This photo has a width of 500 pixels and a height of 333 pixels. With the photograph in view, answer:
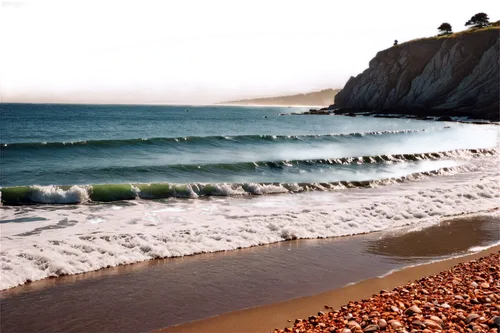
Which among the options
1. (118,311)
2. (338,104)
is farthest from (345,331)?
(338,104)

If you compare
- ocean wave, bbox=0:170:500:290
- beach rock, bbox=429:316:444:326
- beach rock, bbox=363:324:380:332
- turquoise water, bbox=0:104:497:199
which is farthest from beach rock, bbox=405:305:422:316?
turquoise water, bbox=0:104:497:199

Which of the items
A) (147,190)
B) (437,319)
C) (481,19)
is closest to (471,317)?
(437,319)

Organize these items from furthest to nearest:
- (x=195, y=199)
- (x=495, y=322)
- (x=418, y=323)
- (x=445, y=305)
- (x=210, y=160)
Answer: (x=210, y=160) → (x=195, y=199) → (x=445, y=305) → (x=418, y=323) → (x=495, y=322)

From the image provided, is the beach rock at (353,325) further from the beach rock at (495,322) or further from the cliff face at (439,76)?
the cliff face at (439,76)

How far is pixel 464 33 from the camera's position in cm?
8806

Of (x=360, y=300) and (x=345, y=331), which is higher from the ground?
(x=345, y=331)

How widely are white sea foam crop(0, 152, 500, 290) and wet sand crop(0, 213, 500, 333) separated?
529 millimetres

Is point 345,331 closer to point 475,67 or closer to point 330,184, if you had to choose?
point 330,184

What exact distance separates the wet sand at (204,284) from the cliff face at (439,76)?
7217 cm

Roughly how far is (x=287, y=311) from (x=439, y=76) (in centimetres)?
8799

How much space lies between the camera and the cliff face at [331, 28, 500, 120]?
74.6 m

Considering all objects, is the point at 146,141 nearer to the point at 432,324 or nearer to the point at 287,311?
the point at 287,311

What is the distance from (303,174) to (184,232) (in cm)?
1214

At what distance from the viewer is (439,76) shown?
83562 mm
